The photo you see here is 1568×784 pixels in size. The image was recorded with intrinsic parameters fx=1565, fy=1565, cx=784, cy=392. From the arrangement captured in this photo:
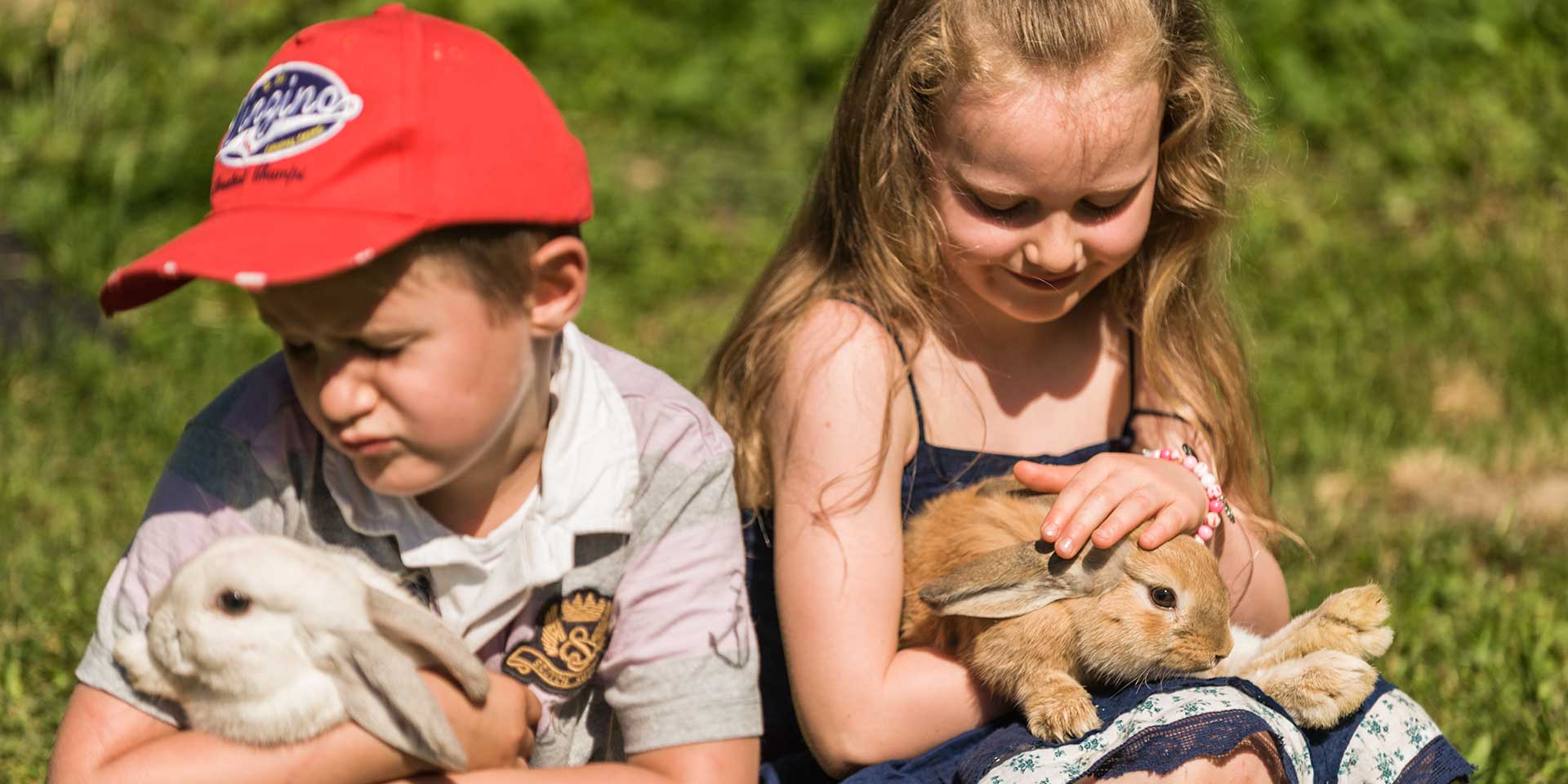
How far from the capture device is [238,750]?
2375 millimetres

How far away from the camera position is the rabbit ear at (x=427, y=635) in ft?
7.63

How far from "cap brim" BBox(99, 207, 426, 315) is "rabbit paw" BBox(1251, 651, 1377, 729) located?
1.69m

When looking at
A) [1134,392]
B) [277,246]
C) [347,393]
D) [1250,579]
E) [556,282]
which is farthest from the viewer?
[1134,392]

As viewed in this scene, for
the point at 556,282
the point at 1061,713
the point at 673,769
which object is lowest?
the point at 673,769

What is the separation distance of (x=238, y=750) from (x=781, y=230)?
454 cm

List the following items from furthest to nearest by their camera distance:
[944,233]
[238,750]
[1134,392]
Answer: [1134,392]
[944,233]
[238,750]

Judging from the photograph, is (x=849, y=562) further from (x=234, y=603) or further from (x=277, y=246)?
(x=277, y=246)

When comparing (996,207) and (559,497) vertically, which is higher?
(996,207)

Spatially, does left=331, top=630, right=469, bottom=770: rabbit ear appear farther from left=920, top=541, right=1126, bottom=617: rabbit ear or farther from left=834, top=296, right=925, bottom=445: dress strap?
left=834, top=296, right=925, bottom=445: dress strap

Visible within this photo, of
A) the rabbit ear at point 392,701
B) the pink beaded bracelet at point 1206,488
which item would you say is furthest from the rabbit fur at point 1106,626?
the rabbit ear at point 392,701

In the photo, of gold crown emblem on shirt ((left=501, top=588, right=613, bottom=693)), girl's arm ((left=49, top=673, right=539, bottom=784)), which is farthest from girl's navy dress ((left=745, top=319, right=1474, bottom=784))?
girl's arm ((left=49, top=673, right=539, bottom=784))

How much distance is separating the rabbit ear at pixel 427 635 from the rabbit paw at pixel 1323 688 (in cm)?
140

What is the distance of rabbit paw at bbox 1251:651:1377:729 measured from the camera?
2729 mm

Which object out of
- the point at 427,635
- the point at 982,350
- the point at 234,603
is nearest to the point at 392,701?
the point at 427,635
